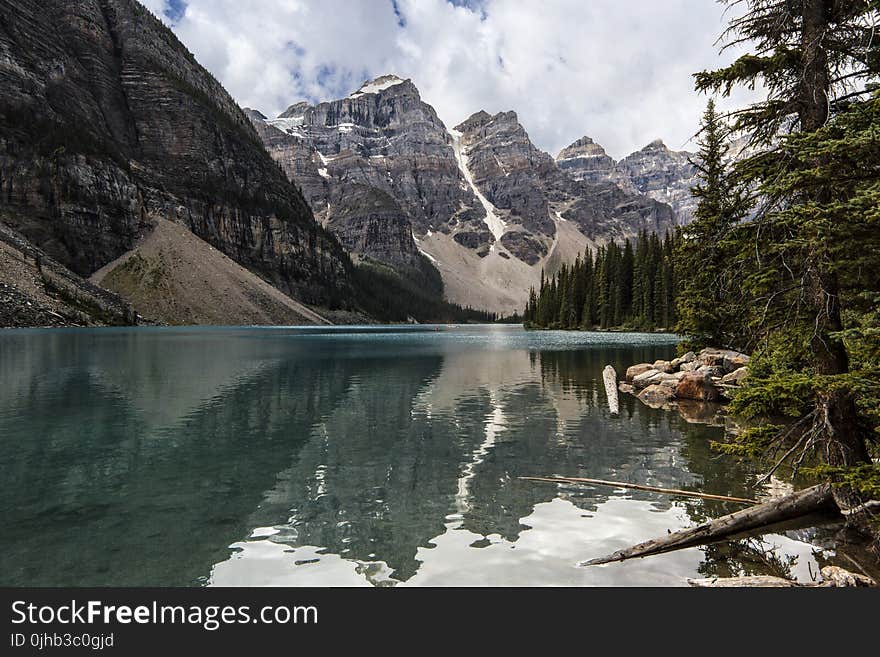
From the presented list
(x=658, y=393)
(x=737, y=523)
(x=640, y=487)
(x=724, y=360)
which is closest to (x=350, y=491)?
(x=640, y=487)

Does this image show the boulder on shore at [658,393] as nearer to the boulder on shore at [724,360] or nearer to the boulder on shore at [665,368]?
the boulder on shore at [724,360]

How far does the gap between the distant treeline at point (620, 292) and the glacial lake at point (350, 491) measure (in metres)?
64.0

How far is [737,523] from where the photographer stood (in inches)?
339

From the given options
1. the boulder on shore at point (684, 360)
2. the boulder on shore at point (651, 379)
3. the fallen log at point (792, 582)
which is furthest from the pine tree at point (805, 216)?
the boulder on shore at point (684, 360)

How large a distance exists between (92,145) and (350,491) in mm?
186669

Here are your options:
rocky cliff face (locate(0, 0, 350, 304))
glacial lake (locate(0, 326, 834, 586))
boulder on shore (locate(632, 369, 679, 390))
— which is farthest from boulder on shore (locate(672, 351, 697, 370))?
rocky cliff face (locate(0, 0, 350, 304))

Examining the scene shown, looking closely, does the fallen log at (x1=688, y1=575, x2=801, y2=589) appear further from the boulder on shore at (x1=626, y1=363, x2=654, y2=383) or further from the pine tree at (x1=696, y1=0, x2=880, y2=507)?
the boulder on shore at (x1=626, y1=363, x2=654, y2=383)

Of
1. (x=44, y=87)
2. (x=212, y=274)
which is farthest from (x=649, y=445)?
(x=44, y=87)

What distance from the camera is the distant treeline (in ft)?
303

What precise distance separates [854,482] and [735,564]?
6.94 ft

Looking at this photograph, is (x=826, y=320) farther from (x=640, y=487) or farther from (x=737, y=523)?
(x=640, y=487)

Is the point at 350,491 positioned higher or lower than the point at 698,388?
lower

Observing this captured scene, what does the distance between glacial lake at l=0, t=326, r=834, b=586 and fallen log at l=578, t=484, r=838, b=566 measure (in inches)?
6.9
